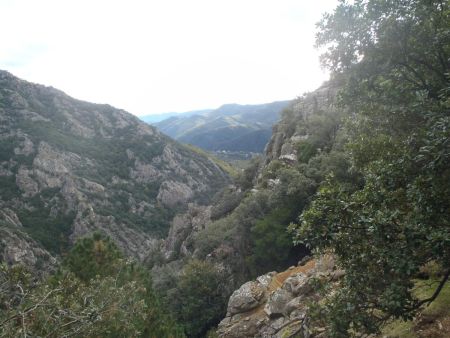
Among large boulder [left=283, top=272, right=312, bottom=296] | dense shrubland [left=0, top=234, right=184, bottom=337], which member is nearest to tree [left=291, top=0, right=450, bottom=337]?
dense shrubland [left=0, top=234, right=184, bottom=337]

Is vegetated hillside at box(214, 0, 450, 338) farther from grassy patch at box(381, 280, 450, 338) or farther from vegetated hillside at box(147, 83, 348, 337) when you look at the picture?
vegetated hillside at box(147, 83, 348, 337)

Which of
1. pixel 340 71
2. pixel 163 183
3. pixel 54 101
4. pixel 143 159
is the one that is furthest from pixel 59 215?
pixel 340 71

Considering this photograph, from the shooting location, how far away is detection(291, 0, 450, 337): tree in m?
7.76

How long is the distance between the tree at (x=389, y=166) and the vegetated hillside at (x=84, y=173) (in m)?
73.6

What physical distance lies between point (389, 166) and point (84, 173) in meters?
128

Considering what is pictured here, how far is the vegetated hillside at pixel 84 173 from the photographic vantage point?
103m

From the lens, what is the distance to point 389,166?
8922mm

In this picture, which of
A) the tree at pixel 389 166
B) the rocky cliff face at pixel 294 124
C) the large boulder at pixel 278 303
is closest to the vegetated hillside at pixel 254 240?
the rocky cliff face at pixel 294 124

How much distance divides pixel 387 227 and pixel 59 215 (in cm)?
10864

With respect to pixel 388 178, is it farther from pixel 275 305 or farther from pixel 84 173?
pixel 84 173

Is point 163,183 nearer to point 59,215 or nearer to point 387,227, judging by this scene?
point 59,215

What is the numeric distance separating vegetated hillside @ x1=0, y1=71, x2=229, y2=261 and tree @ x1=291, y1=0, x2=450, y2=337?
241ft

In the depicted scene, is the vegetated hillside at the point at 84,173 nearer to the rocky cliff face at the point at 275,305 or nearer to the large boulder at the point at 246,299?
the large boulder at the point at 246,299

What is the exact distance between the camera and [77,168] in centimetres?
12888
